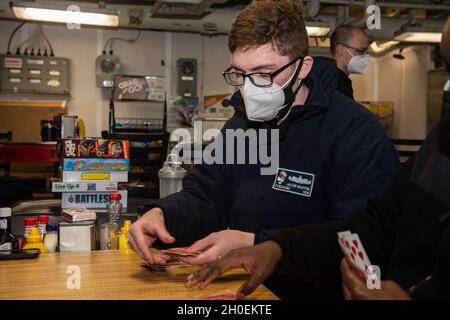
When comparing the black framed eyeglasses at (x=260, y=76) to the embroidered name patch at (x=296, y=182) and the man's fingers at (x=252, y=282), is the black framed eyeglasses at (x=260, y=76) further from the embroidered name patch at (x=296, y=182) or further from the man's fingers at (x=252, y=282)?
the man's fingers at (x=252, y=282)

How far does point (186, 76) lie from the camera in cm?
835

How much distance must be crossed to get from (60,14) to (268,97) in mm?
5273

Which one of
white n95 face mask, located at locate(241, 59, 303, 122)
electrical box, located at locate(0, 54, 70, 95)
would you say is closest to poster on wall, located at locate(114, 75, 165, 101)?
electrical box, located at locate(0, 54, 70, 95)

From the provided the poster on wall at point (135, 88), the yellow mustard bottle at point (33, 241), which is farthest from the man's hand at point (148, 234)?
the poster on wall at point (135, 88)

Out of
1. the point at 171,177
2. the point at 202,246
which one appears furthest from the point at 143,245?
the point at 171,177

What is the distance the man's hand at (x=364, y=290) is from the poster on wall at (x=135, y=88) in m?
7.24

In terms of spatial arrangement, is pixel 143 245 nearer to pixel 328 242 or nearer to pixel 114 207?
pixel 328 242

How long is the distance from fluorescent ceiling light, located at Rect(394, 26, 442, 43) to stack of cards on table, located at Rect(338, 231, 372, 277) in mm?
6495

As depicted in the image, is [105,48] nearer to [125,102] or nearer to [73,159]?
[125,102]

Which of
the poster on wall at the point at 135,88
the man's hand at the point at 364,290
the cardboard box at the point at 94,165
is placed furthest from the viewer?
the poster on wall at the point at 135,88

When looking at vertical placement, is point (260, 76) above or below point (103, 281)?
above

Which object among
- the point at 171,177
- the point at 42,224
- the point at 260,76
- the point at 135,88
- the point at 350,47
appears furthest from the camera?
the point at 135,88

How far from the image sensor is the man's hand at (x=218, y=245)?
126 cm
